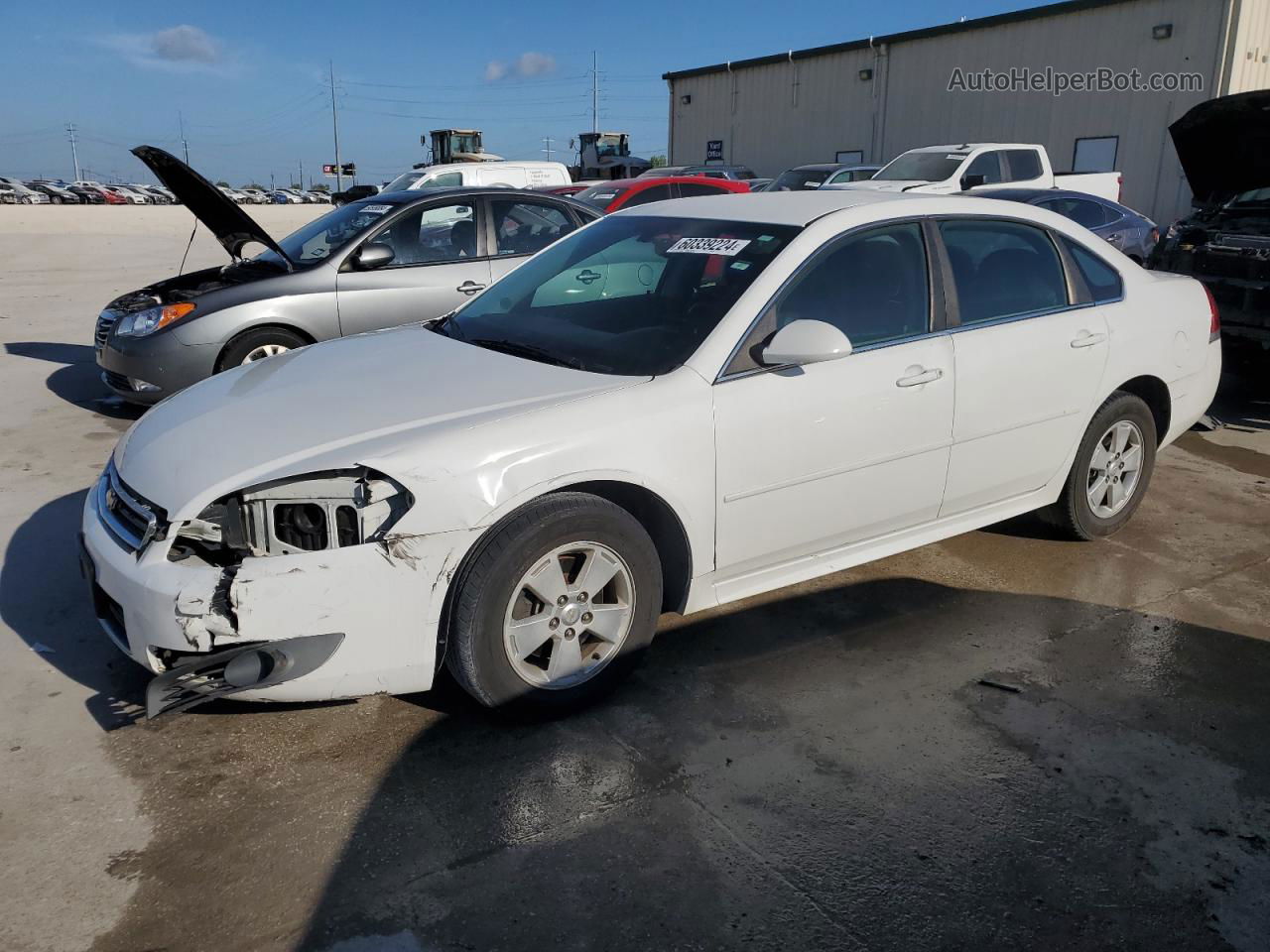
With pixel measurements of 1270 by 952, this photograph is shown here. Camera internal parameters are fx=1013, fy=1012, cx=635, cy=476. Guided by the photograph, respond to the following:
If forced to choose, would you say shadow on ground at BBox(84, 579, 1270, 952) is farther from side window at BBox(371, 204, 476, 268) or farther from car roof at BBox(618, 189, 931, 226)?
side window at BBox(371, 204, 476, 268)

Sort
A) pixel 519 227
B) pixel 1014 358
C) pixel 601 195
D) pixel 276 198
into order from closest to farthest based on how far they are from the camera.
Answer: pixel 1014 358 → pixel 519 227 → pixel 601 195 → pixel 276 198

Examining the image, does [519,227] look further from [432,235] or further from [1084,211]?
[1084,211]

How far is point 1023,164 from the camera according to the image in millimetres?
16141

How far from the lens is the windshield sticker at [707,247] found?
3828 millimetres

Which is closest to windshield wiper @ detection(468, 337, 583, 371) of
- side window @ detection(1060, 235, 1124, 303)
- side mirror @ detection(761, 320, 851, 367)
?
side mirror @ detection(761, 320, 851, 367)

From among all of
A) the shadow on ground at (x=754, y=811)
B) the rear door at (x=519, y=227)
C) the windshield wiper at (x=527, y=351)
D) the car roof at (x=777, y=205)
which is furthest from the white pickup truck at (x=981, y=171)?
the shadow on ground at (x=754, y=811)

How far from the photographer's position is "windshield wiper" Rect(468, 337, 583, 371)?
357 cm

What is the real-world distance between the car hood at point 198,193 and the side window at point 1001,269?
149 inches

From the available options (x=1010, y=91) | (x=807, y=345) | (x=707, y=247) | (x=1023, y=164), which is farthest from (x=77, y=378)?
(x=1010, y=91)

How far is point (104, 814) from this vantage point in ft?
9.23

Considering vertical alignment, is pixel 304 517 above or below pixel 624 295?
below

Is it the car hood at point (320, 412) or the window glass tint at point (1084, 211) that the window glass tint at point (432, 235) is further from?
the window glass tint at point (1084, 211)

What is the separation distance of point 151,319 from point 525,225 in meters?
2.72
